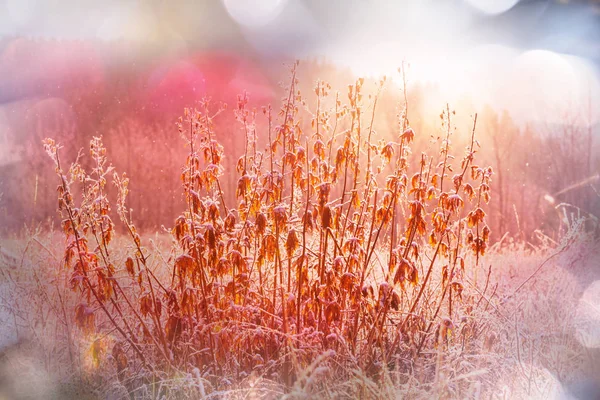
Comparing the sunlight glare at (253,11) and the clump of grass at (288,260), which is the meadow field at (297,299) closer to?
the clump of grass at (288,260)

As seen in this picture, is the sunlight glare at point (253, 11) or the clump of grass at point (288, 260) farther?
the sunlight glare at point (253, 11)

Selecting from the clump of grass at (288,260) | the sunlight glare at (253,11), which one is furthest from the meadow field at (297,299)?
the sunlight glare at (253,11)

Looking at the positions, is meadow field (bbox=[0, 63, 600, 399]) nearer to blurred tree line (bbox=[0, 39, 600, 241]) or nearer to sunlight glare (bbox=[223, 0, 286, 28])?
blurred tree line (bbox=[0, 39, 600, 241])

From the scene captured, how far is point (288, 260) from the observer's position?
7.75 feet

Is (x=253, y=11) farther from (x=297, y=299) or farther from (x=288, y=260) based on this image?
(x=297, y=299)

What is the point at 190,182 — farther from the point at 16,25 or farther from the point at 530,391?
the point at 530,391

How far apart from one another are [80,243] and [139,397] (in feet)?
2.62

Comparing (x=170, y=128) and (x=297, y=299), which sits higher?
(x=170, y=128)

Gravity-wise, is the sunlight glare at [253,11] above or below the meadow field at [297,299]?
above

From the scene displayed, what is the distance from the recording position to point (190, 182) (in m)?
2.28

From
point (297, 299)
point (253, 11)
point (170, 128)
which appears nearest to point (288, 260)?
point (297, 299)

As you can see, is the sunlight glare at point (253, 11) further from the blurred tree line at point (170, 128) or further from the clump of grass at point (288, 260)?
the clump of grass at point (288, 260)

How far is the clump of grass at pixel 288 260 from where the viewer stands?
2.20 metres

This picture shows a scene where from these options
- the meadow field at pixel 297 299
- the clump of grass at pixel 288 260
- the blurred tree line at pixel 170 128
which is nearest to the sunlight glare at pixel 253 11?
the blurred tree line at pixel 170 128
